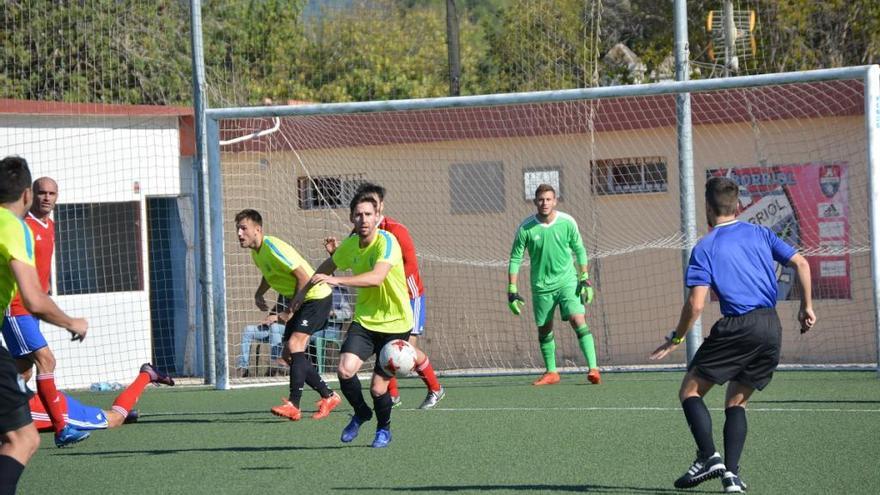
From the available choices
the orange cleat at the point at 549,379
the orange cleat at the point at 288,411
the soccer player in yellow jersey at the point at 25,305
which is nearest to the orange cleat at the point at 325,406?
the orange cleat at the point at 288,411

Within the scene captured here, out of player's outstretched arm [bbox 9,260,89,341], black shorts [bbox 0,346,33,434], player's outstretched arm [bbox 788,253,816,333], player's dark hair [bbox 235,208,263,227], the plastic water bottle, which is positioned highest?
player's dark hair [bbox 235,208,263,227]

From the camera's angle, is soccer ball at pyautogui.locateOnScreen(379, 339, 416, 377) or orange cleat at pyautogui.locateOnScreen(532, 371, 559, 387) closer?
soccer ball at pyautogui.locateOnScreen(379, 339, 416, 377)

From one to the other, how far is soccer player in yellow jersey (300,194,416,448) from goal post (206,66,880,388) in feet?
21.0

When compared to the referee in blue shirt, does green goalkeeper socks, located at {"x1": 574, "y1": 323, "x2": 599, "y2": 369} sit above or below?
below

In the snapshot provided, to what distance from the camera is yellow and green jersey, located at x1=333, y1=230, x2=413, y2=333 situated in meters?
8.40

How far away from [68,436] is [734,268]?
5.15 metres

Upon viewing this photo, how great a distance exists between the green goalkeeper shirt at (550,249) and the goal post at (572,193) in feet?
7.56

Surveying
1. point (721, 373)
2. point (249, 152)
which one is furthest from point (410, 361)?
point (249, 152)

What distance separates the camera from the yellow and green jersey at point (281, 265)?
33.4ft

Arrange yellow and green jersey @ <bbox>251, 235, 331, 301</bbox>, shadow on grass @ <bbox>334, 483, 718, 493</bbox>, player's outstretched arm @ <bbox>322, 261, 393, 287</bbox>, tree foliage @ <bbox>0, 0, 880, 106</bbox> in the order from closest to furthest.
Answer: shadow on grass @ <bbox>334, 483, 718, 493</bbox>, player's outstretched arm @ <bbox>322, 261, 393, 287</bbox>, yellow and green jersey @ <bbox>251, 235, 331, 301</bbox>, tree foliage @ <bbox>0, 0, 880, 106</bbox>

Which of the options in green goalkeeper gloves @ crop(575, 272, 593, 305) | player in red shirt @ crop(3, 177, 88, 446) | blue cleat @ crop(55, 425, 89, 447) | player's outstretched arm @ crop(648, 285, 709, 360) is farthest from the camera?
green goalkeeper gloves @ crop(575, 272, 593, 305)

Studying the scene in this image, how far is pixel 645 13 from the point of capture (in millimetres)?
29125

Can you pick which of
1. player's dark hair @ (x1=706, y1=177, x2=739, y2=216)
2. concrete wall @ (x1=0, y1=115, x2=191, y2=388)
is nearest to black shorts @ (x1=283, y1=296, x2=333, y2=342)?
player's dark hair @ (x1=706, y1=177, x2=739, y2=216)

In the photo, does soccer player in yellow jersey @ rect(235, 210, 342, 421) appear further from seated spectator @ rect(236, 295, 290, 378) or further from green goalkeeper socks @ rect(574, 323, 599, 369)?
seated spectator @ rect(236, 295, 290, 378)
